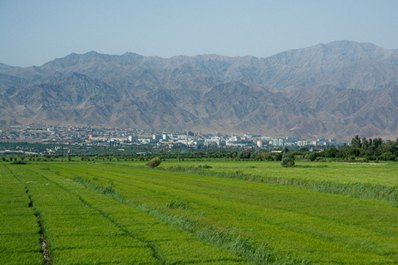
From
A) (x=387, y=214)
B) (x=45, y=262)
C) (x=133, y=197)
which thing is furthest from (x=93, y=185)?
(x=45, y=262)

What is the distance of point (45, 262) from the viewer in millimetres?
14812

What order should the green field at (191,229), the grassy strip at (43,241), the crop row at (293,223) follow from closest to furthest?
the grassy strip at (43,241), the green field at (191,229), the crop row at (293,223)

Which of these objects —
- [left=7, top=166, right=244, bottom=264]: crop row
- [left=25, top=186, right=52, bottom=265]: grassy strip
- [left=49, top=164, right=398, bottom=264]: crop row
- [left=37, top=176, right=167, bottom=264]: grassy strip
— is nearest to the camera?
[left=7, top=166, right=244, bottom=264]: crop row

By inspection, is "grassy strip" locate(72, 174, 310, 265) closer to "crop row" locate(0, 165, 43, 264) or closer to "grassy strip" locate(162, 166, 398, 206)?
"crop row" locate(0, 165, 43, 264)

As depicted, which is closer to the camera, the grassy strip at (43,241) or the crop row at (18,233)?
the crop row at (18,233)

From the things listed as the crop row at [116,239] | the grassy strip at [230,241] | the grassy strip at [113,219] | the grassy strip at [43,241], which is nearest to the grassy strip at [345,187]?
the grassy strip at [113,219]

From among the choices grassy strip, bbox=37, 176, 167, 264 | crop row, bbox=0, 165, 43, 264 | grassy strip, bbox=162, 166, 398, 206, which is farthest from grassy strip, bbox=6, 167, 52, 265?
grassy strip, bbox=162, 166, 398, 206

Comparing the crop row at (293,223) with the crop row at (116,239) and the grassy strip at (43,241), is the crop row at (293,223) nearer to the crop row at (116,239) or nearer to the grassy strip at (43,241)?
the crop row at (116,239)

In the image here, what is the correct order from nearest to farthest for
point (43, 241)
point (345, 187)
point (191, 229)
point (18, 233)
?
point (43, 241)
point (18, 233)
point (191, 229)
point (345, 187)

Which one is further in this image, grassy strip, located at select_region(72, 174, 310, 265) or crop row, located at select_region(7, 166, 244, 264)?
grassy strip, located at select_region(72, 174, 310, 265)

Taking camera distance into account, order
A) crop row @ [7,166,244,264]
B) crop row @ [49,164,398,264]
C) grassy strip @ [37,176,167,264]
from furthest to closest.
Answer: crop row @ [49,164,398,264] → grassy strip @ [37,176,167,264] → crop row @ [7,166,244,264]

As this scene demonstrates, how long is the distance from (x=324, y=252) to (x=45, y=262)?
7275 millimetres

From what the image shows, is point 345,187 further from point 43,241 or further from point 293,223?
point 43,241

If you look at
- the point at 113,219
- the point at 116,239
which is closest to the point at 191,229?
the point at 116,239
